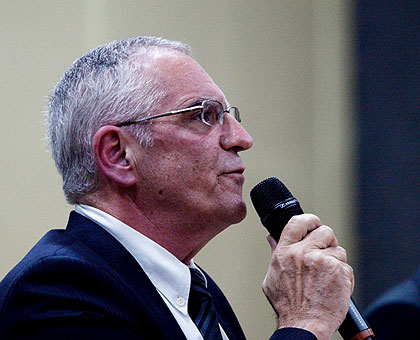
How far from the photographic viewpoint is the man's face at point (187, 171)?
1518mm

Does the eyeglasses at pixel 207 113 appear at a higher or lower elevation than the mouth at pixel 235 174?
higher

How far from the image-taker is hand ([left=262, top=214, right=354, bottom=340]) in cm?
137

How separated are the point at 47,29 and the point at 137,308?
1.49m

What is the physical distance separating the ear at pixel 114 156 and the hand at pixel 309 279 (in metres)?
0.37

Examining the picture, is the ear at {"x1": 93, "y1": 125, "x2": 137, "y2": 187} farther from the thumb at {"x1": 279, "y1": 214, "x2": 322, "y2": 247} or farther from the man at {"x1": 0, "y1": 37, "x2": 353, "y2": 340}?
the thumb at {"x1": 279, "y1": 214, "x2": 322, "y2": 247}

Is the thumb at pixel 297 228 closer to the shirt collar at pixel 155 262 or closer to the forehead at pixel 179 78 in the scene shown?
the shirt collar at pixel 155 262

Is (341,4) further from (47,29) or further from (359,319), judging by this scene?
(359,319)

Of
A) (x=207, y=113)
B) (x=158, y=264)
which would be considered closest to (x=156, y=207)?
(x=158, y=264)

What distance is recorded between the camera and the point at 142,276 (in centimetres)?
138

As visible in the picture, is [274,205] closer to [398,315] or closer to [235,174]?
[235,174]

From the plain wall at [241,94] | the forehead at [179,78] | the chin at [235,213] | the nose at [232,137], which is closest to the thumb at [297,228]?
the chin at [235,213]

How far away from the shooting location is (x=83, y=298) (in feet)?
4.09

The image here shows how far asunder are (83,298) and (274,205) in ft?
1.59

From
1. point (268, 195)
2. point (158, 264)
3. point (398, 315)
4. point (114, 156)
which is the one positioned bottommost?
point (398, 315)
